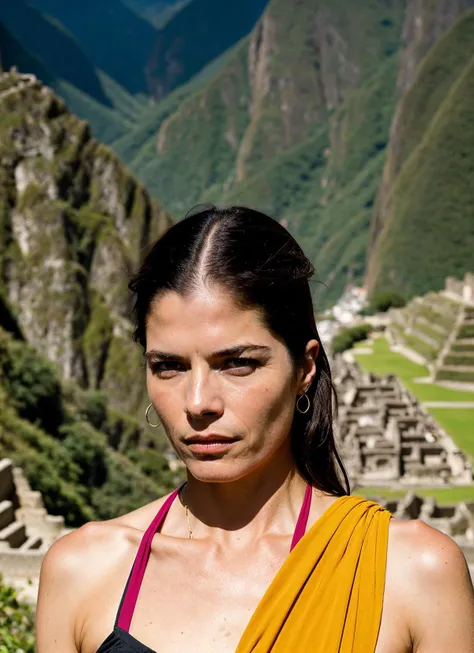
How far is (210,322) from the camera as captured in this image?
8.30ft

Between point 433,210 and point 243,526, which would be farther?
point 433,210

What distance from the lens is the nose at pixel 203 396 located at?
2471mm

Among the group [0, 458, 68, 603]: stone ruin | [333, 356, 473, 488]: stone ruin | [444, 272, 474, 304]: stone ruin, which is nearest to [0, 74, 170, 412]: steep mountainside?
[333, 356, 473, 488]: stone ruin

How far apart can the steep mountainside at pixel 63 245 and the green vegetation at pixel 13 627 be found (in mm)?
54601

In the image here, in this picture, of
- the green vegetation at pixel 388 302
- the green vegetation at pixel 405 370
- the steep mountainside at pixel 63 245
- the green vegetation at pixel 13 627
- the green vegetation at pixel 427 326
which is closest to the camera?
the green vegetation at pixel 13 627

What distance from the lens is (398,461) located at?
30.1 m

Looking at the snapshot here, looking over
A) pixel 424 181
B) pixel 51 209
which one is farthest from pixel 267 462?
pixel 424 181

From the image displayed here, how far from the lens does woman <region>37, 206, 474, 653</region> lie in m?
2.33

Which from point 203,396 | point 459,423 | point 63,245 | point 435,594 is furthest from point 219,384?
point 63,245

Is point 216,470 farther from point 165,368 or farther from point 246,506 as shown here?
point 165,368

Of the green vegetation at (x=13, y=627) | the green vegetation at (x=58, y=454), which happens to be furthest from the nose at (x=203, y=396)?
the green vegetation at (x=58, y=454)

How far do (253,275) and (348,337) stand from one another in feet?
268

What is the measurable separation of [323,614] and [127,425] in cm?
4846

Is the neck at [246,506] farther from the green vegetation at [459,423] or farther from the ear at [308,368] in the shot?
the green vegetation at [459,423]
